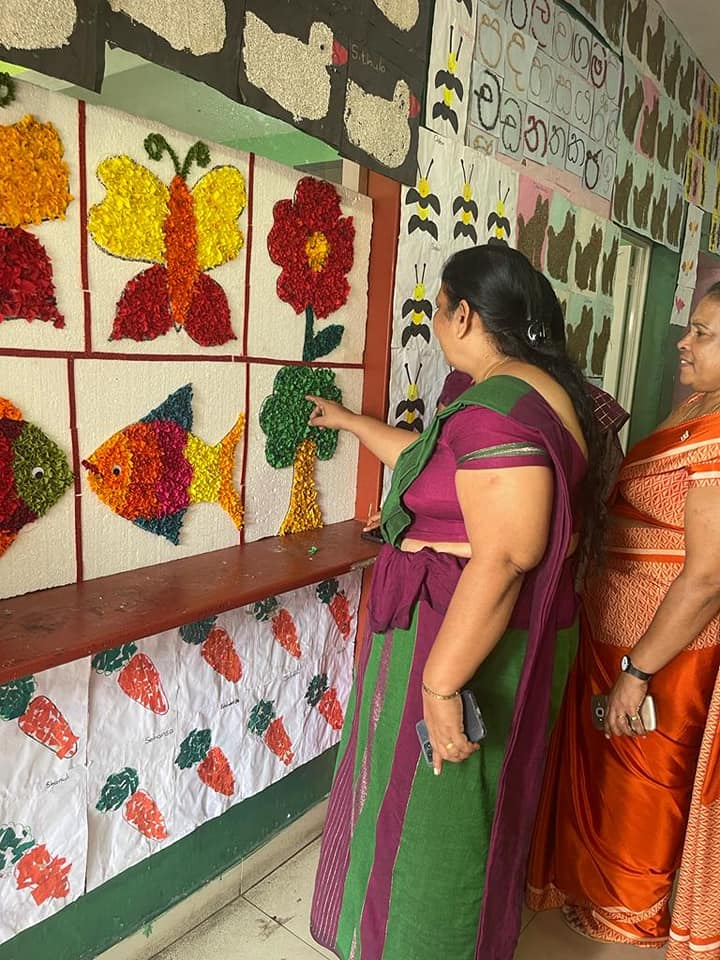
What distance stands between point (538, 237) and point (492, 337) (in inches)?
43.2

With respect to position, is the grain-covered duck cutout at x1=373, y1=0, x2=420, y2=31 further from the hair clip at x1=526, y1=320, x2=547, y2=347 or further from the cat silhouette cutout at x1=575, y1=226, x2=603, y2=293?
the cat silhouette cutout at x1=575, y1=226, x2=603, y2=293

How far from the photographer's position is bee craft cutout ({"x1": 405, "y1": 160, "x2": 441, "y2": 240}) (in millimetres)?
1608

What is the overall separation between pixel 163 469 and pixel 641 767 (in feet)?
3.66

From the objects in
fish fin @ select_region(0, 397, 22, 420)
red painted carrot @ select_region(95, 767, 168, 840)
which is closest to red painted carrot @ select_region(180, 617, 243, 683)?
red painted carrot @ select_region(95, 767, 168, 840)

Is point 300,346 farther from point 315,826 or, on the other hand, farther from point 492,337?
point 315,826

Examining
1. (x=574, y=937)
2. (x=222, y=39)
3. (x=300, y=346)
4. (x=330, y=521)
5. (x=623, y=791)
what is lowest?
(x=574, y=937)

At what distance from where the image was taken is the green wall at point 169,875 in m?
1.23

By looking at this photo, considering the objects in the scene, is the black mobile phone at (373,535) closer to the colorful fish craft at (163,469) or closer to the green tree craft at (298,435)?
the green tree craft at (298,435)

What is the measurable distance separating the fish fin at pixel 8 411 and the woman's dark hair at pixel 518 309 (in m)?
0.66

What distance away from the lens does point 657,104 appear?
2.64 metres

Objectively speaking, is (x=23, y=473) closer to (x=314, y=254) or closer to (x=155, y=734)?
(x=155, y=734)

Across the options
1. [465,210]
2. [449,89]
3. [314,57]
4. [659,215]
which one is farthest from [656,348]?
[314,57]

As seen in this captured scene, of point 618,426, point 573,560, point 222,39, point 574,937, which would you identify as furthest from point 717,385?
point 574,937

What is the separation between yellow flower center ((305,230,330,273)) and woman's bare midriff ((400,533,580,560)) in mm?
620
